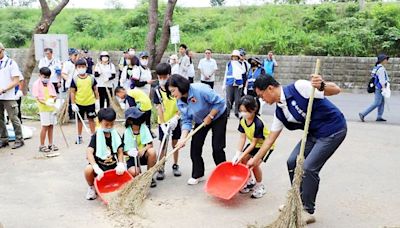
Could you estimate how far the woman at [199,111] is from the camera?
5204mm

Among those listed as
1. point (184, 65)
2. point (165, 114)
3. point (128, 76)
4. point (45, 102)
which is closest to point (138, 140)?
point (165, 114)

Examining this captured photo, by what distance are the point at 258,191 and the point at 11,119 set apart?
455 centimetres

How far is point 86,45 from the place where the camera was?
25406 millimetres

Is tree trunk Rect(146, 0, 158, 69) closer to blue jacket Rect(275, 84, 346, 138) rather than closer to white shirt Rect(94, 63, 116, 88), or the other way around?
white shirt Rect(94, 63, 116, 88)

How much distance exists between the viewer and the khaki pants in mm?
7566

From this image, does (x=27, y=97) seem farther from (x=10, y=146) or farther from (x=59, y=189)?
(x=59, y=189)

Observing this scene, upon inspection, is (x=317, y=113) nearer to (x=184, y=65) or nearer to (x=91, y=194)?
(x=91, y=194)

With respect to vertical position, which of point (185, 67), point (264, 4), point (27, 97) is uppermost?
point (264, 4)

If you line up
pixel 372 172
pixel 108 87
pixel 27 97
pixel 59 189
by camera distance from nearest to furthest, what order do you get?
pixel 59 189, pixel 372 172, pixel 108 87, pixel 27 97

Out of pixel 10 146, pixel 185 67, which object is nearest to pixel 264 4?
pixel 185 67

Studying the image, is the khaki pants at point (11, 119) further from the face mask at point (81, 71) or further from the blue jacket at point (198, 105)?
the blue jacket at point (198, 105)

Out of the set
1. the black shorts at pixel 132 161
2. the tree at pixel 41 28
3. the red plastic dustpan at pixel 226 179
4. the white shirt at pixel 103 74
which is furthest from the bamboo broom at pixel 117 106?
the red plastic dustpan at pixel 226 179

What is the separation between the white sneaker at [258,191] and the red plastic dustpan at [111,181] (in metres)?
1.40

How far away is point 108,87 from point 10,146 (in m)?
3.09
